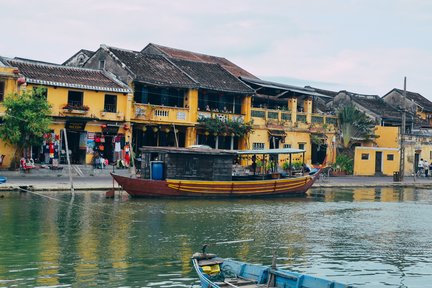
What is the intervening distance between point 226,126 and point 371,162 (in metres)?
14.7

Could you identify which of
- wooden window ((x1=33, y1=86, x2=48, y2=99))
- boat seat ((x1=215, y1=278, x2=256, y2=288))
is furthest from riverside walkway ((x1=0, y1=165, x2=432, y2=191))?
boat seat ((x1=215, y1=278, x2=256, y2=288))

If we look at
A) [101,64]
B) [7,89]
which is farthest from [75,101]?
[101,64]

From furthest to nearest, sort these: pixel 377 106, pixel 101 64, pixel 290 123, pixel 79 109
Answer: pixel 377 106, pixel 290 123, pixel 101 64, pixel 79 109

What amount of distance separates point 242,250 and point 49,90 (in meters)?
22.4

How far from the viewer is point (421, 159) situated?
57875 millimetres

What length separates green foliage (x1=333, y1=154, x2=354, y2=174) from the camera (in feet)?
175

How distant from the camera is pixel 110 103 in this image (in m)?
42.2

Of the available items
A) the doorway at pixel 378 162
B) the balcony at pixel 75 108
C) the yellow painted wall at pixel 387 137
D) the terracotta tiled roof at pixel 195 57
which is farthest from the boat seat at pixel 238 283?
the yellow painted wall at pixel 387 137

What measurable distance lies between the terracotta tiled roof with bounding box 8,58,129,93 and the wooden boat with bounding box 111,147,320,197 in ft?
26.9

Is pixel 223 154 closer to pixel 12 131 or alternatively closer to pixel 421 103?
pixel 12 131

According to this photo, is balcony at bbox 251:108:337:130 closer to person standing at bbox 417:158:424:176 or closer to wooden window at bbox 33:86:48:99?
person standing at bbox 417:158:424:176

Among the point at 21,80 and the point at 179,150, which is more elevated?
the point at 21,80

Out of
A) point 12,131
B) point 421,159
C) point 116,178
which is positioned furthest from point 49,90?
point 421,159

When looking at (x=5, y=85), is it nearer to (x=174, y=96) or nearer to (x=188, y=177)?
(x=174, y=96)
